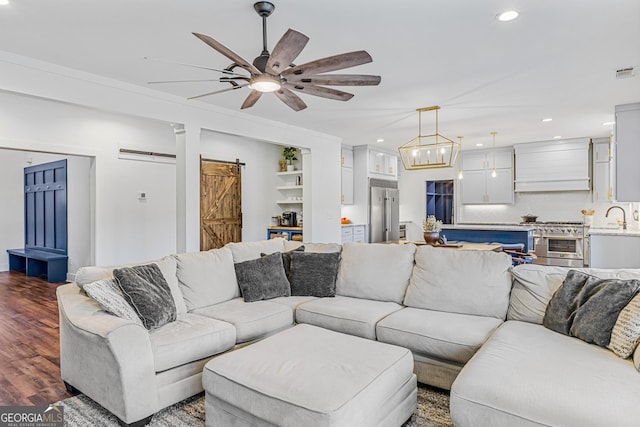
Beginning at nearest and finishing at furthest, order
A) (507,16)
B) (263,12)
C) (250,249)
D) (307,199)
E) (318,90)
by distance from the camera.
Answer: (263,12), (507,16), (318,90), (250,249), (307,199)

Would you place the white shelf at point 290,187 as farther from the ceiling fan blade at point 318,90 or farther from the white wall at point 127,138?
the ceiling fan blade at point 318,90

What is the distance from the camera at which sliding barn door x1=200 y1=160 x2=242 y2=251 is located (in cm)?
682

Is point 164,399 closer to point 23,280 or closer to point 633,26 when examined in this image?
point 633,26

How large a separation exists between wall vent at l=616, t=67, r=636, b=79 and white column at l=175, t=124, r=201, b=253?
462 cm

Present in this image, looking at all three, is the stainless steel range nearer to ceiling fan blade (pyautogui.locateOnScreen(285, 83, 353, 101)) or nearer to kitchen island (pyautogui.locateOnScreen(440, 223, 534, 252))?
kitchen island (pyautogui.locateOnScreen(440, 223, 534, 252))

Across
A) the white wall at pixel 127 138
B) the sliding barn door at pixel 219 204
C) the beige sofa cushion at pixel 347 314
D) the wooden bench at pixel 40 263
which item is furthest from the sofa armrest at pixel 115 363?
the wooden bench at pixel 40 263

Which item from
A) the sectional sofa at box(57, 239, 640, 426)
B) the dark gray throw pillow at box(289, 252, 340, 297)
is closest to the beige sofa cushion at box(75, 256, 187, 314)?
the sectional sofa at box(57, 239, 640, 426)

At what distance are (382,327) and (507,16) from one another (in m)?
2.34

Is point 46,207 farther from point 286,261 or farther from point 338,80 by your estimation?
point 338,80

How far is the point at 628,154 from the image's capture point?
15.8 feet

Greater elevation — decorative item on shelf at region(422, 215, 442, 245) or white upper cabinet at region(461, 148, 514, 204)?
white upper cabinet at region(461, 148, 514, 204)

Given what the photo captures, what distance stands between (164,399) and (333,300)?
1.52 meters

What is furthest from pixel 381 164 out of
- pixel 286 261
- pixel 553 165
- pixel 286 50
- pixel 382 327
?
pixel 286 50

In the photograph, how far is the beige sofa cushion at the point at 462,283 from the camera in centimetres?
285
